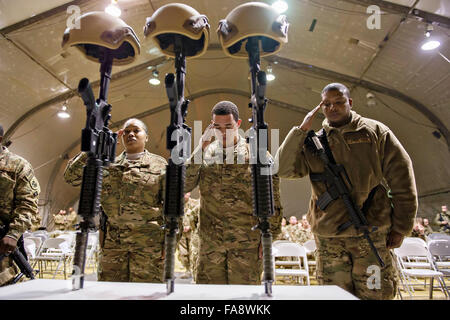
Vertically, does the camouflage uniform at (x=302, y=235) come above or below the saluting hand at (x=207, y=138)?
below

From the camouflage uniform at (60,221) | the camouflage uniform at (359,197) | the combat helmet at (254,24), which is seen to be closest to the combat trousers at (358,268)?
the camouflage uniform at (359,197)

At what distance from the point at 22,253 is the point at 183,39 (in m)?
1.88

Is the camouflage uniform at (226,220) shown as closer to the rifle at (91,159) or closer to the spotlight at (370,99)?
the rifle at (91,159)

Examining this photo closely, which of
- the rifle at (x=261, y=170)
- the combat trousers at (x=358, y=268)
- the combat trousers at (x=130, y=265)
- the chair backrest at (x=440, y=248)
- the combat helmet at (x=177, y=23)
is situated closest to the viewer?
the rifle at (x=261, y=170)

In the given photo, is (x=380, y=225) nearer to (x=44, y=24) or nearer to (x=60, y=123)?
(x=44, y=24)

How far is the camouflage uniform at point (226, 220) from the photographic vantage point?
1362 millimetres

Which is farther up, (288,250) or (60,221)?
(60,221)

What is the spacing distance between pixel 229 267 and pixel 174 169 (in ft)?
2.65

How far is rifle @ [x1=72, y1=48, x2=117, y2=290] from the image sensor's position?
0.75 m

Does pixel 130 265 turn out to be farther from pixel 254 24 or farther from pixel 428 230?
pixel 428 230

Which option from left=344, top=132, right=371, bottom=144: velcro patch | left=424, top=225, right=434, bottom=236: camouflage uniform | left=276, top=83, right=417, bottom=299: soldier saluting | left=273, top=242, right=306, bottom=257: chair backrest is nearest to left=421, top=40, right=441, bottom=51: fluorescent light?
left=273, top=242, right=306, bottom=257: chair backrest

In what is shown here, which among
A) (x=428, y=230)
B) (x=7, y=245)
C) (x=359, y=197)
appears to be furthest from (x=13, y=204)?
(x=428, y=230)

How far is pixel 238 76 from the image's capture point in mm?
8773

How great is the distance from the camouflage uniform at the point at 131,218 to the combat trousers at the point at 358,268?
2.99ft
